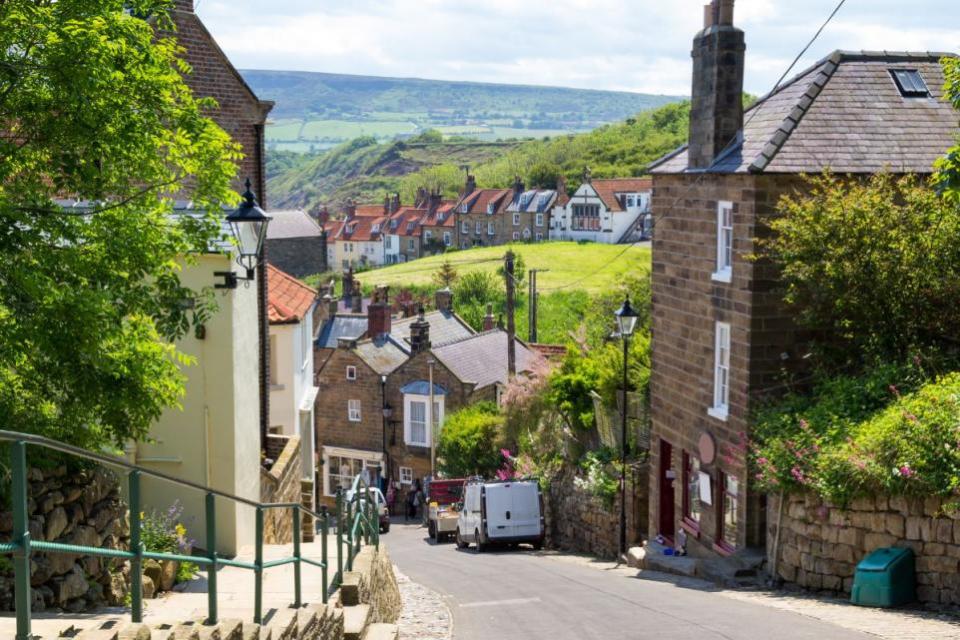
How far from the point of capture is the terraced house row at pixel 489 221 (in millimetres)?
121188

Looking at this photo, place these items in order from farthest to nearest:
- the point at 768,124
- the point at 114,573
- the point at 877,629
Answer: the point at 768,124 → the point at 877,629 → the point at 114,573

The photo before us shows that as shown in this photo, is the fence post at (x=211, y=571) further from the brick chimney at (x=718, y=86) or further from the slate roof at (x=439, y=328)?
the slate roof at (x=439, y=328)

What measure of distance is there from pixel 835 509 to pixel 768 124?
24.7ft

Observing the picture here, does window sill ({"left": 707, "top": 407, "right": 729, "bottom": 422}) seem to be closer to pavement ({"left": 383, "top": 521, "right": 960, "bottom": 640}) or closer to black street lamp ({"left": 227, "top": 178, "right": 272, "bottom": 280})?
pavement ({"left": 383, "top": 521, "right": 960, "bottom": 640})

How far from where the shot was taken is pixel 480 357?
52.2 m

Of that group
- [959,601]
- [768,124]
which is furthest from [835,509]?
[768,124]

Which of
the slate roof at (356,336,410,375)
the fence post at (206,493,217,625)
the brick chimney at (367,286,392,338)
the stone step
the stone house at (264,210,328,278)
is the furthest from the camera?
the stone house at (264,210,328,278)

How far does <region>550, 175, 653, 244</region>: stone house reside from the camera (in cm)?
11969

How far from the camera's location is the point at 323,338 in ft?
205

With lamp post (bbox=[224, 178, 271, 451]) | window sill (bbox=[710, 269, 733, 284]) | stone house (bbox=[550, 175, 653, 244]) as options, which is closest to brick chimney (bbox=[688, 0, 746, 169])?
window sill (bbox=[710, 269, 733, 284])

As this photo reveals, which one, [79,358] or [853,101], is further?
[853,101]

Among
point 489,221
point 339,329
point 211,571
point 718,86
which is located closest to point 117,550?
point 211,571

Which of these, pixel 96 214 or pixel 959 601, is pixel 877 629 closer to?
pixel 959 601

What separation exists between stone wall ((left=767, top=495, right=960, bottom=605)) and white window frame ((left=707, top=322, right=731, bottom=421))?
2863 mm
